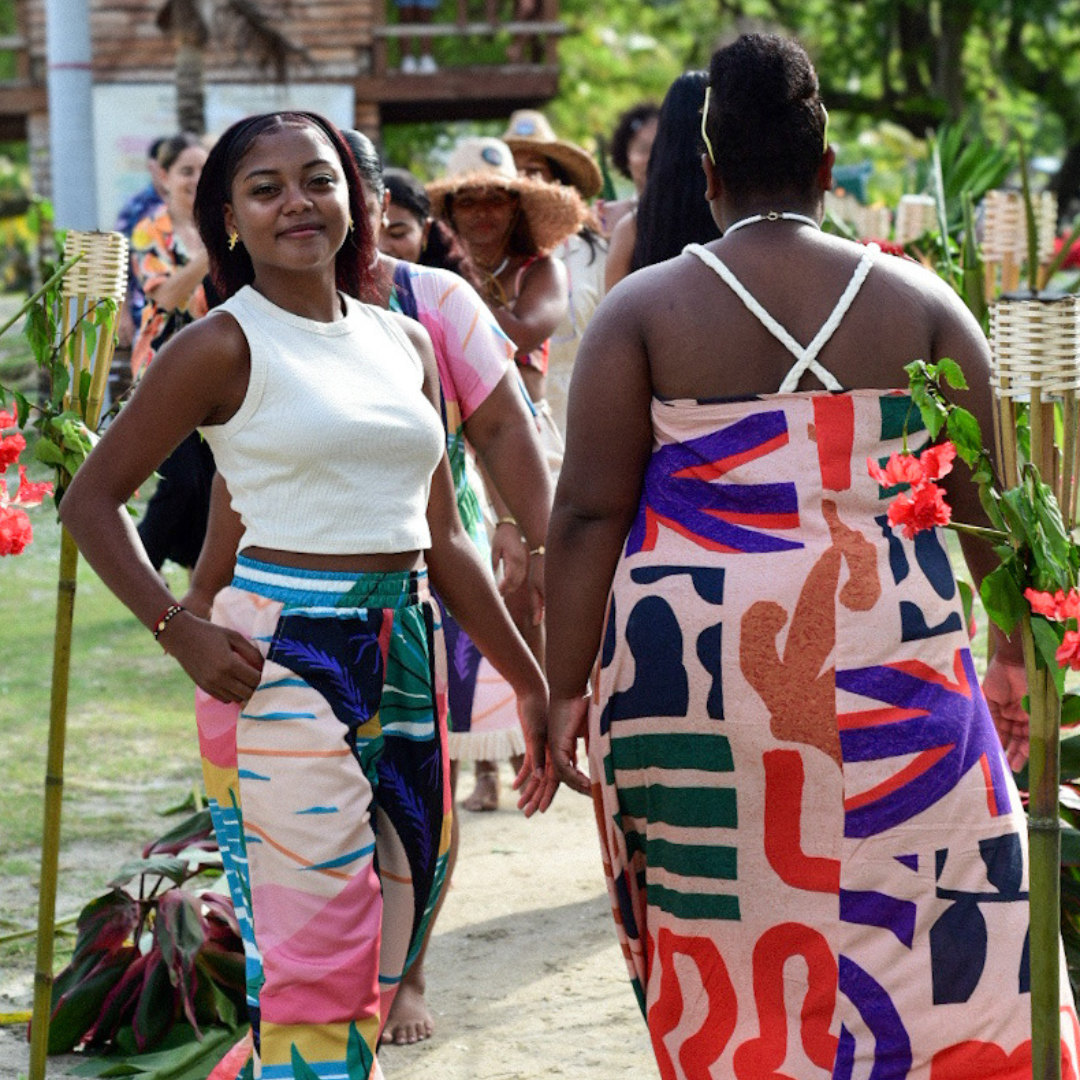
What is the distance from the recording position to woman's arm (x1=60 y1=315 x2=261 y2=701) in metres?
2.91

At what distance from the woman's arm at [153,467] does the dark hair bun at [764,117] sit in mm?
830

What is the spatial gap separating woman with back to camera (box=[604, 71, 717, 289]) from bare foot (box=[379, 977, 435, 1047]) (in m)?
1.72

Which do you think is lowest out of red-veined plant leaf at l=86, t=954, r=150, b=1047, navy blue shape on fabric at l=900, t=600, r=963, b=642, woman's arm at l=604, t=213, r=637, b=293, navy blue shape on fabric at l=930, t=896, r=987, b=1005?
red-veined plant leaf at l=86, t=954, r=150, b=1047

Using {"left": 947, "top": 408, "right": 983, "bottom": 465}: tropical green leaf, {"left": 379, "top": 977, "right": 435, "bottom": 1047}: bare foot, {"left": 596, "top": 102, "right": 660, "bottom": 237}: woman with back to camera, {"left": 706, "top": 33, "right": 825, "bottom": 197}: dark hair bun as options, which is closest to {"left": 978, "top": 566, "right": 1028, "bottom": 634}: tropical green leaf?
{"left": 947, "top": 408, "right": 983, "bottom": 465}: tropical green leaf

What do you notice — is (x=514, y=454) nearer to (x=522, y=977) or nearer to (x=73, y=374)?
(x=73, y=374)

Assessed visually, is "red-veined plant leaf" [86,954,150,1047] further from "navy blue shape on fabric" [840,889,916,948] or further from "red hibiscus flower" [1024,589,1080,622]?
"red hibiscus flower" [1024,589,1080,622]

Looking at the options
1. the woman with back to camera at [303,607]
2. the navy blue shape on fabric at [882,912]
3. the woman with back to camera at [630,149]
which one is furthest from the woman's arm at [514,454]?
the woman with back to camera at [630,149]

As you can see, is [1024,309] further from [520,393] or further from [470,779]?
[470,779]

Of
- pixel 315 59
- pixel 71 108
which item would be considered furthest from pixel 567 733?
pixel 315 59

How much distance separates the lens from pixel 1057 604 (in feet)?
6.79

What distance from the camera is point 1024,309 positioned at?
7.13ft

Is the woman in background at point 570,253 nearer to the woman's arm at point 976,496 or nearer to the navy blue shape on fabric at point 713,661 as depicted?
the woman's arm at point 976,496

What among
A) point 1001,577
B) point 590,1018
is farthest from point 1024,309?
point 590,1018

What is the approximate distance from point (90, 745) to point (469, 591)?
156 inches
